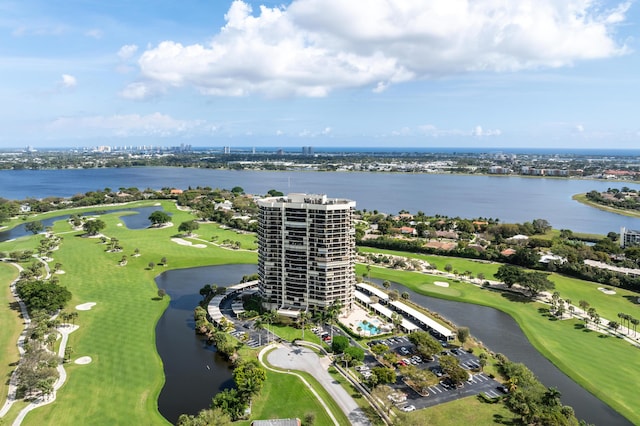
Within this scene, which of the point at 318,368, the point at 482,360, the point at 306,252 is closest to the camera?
the point at 318,368

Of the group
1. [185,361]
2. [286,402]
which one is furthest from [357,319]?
[185,361]

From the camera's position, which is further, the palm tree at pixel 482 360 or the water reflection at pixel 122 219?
the water reflection at pixel 122 219

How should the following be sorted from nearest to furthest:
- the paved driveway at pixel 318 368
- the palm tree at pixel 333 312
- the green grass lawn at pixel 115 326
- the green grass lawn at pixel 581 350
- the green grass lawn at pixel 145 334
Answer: the paved driveway at pixel 318 368 < the green grass lawn at pixel 115 326 < the green grass lawn at pixel 145 334 < the green grass lawn at pixel 581 350 < the palm tree at pixel 333 312

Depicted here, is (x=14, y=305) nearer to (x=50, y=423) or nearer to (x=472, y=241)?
(x=50, y=423)

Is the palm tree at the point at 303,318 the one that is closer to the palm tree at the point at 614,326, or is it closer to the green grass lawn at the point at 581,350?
the green grass lawn at the point at 581,350

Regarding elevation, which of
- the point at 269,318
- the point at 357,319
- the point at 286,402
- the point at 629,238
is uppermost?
the point at 629,238

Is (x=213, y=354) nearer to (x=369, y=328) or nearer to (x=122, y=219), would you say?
(x=369, y=328)

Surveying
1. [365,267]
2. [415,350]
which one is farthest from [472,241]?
[415,350]

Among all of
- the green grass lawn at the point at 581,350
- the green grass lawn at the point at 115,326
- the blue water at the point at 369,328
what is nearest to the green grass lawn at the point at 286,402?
the green grass lawn at the point at 115,326
